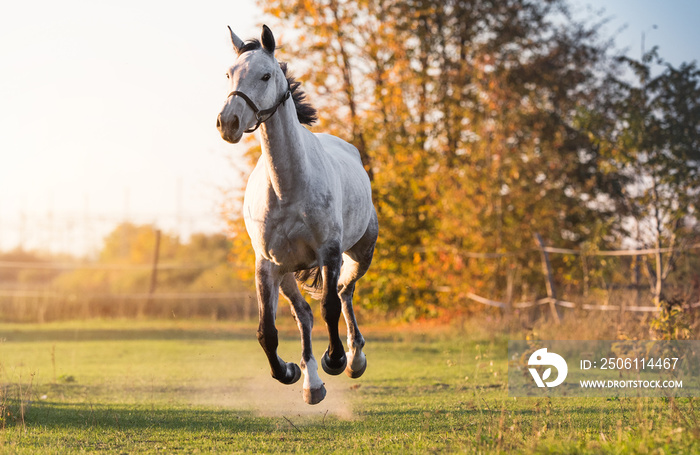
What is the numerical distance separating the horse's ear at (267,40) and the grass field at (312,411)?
2.65 metres

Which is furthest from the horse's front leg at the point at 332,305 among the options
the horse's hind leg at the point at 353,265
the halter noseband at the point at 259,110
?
the halter noseband at the point at 259,110

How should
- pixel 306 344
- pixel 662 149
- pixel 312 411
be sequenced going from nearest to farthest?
1. pixel 306 344
2. pixel 312 411
3. pixel 662 149

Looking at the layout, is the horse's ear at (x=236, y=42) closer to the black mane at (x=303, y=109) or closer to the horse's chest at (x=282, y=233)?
the black mane at (x=303, y=109)

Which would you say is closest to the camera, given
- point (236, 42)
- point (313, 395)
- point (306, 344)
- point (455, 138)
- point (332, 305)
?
point (236, 42)

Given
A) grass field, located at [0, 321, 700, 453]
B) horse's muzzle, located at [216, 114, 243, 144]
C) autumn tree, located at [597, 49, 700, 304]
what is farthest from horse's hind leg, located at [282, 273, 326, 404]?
autumn tree, located at [597, 49, 700, 304]

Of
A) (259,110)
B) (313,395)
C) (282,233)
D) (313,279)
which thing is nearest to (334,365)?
(313,395)

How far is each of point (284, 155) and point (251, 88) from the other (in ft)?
2.03

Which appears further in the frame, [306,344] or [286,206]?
[306,344]

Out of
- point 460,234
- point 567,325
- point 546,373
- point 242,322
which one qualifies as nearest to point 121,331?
point 242,322

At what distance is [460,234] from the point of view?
50.4 feet

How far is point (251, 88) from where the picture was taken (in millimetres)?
4496

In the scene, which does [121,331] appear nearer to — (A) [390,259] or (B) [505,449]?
(A) [390,259]

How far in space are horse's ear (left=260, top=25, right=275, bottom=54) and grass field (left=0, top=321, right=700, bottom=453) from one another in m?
2.65

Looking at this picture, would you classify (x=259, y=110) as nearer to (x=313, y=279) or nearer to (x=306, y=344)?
(x=306, y=344)
